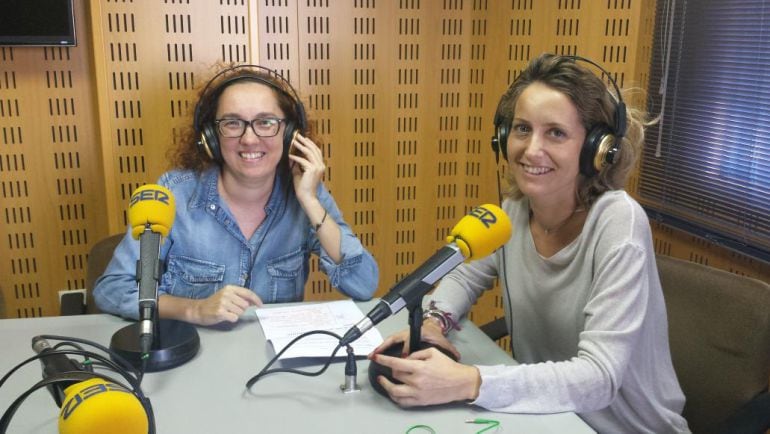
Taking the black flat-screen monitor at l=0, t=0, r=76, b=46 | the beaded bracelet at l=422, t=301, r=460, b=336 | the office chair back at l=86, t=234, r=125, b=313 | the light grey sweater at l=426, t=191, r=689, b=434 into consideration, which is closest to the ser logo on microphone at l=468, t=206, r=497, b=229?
the light grey sweater at l=426, t=191, r=689, b=434

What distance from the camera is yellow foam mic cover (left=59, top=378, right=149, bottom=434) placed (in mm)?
749

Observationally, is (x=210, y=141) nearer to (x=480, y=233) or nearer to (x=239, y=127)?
(x=239, y=127)

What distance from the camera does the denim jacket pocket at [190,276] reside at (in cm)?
184

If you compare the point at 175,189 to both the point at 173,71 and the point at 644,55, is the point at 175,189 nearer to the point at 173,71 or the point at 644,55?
the point at 173,71

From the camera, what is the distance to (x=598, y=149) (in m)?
1.46

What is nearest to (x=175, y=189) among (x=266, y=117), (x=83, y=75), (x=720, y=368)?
(x=266, y=117)

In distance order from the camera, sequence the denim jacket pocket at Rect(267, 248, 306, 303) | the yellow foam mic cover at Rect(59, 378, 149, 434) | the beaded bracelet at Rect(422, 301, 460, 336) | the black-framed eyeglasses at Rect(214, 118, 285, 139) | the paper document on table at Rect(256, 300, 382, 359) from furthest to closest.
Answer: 1. the denim jacket pocket at Rect(267, 248, 306, 303)
2. the black-framed eyeglasses at Rect(214, 118, 285, 139)
3. the beaded bracelet at Rect(422, 301, 460, 336)
4. the paper document on table at Rect(256, 300, 382, 359)
5. the yellow foam mic cover at Rect(59, 378, 149, 434)

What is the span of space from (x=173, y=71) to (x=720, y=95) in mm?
2053

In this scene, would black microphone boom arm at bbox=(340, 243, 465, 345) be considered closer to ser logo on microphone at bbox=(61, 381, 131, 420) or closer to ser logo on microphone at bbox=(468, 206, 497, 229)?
ser logo on microphone at bbox=(468, 206, 497, 229)

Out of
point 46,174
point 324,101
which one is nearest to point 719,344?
point 324,101

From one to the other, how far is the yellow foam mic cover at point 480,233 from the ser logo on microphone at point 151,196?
0.60 meters

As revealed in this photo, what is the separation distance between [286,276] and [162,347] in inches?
23.9

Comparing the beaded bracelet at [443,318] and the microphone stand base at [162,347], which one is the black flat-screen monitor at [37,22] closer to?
the microphone stand base at [162,347]

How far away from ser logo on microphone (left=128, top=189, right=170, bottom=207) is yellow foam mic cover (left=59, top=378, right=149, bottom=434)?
587 millimetres
